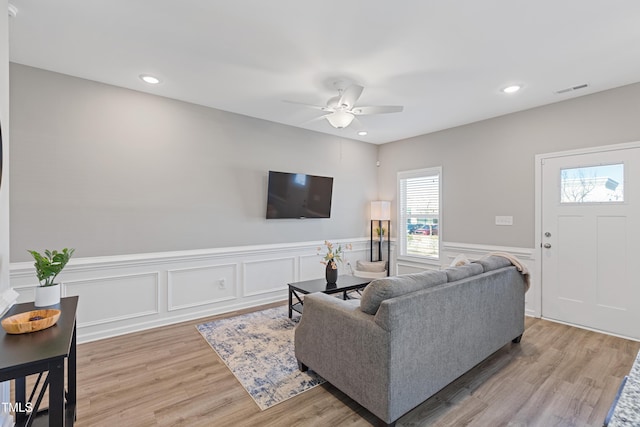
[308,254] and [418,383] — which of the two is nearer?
[418,383]

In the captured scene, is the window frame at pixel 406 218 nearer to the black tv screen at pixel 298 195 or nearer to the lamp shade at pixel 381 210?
the lamp shade at pixel 381 210

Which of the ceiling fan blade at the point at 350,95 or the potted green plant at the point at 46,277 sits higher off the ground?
the ceiling fan blade at the point at 350,95

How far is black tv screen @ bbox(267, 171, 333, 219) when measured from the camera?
4.41m

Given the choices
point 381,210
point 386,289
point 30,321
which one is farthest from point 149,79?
point 381,210

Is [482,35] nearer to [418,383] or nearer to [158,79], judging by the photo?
[418,383]

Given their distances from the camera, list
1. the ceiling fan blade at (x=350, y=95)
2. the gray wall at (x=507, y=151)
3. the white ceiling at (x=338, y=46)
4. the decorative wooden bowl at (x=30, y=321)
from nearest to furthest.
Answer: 1. the decorative wooden bowl at (x=30, y=321)
2. the white ceiling at (x=338, y=46)
3. the ceiling fan blade at (x=350, y=95)
4. the gray wall at (x=507, y=151)

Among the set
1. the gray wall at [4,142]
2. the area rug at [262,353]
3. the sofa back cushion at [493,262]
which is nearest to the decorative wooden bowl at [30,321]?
the gray wall at [4,142]

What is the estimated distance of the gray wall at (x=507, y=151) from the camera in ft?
10.8

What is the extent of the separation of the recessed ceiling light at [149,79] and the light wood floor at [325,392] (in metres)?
2.73

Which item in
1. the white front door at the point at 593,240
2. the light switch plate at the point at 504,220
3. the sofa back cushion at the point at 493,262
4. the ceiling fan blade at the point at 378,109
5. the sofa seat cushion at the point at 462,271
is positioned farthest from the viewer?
the light switch plate at the point at 504,220

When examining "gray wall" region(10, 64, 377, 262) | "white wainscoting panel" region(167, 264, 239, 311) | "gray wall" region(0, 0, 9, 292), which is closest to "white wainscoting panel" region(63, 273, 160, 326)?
"white wainscoting panel" region(167, 264, 239, 311)

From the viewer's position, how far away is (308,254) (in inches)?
189

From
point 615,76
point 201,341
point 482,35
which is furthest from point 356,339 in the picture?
point 615,76

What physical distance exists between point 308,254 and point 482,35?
3529mm
